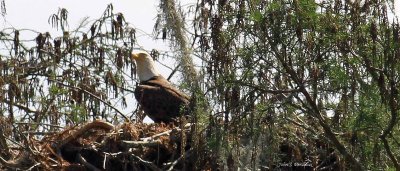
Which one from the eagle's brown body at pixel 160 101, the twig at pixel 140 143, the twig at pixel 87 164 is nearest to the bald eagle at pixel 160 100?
the eagle's brown body at pixel 160 101

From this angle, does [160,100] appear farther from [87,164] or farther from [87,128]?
[87,164]

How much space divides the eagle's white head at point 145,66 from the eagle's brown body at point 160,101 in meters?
0.92

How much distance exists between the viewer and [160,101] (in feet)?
44.6

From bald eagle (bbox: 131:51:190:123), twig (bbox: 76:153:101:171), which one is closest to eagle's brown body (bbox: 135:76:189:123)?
bald eagle (bbox: 131:51:190:123)

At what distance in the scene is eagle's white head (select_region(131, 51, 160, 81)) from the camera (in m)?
14.9

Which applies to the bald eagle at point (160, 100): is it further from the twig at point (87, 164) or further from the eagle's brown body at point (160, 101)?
the twig at point (87, 164)

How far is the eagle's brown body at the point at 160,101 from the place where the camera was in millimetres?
13562

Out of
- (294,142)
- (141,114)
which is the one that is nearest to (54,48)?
(141,114)

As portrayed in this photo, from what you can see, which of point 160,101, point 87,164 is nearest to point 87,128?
point 87,164

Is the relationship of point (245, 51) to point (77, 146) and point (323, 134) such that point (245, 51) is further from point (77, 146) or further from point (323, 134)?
point (77, 146)

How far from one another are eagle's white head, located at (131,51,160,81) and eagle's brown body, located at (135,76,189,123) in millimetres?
915

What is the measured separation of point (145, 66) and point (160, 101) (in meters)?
1.49

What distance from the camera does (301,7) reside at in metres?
9.06

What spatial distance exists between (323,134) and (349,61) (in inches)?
44.7
